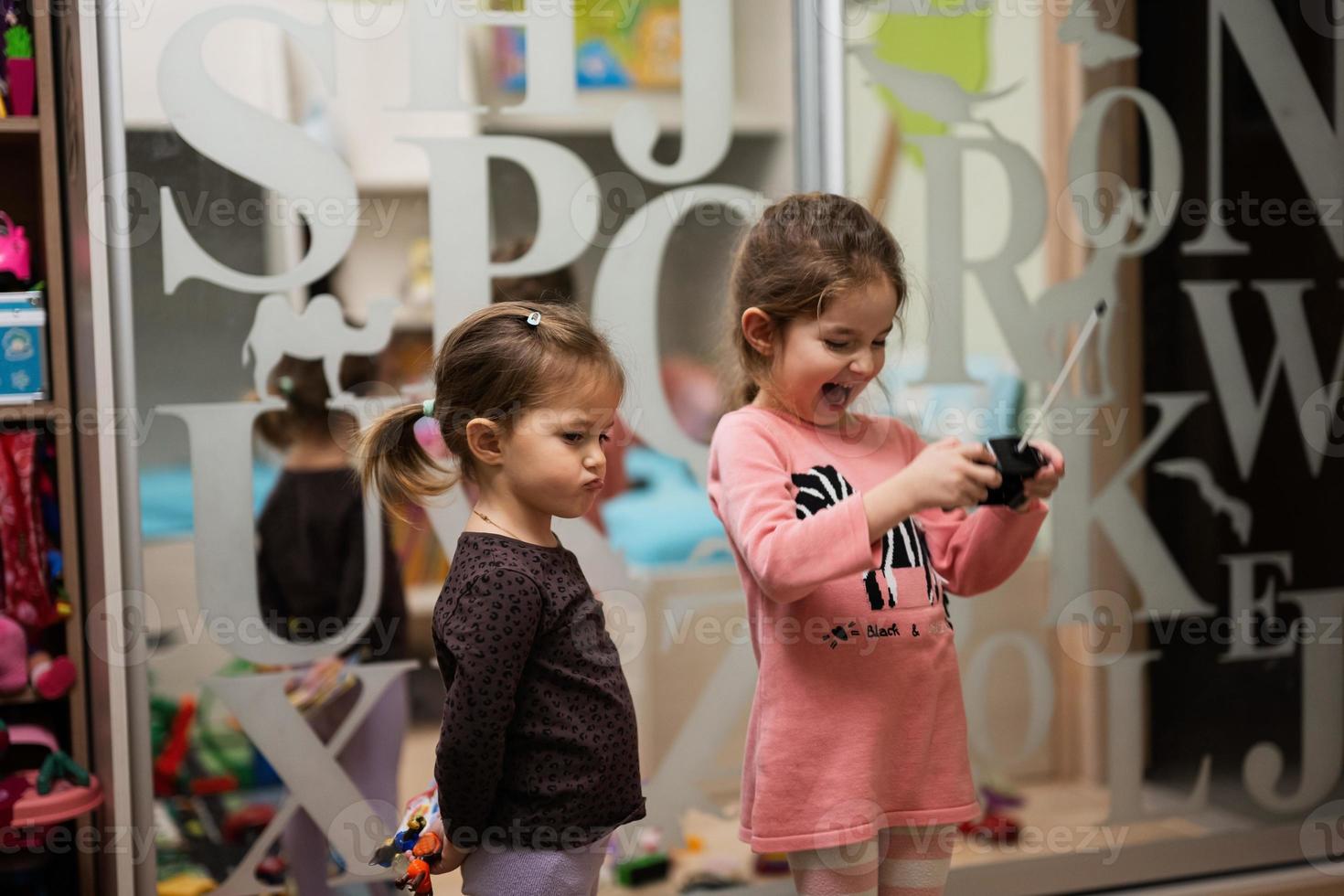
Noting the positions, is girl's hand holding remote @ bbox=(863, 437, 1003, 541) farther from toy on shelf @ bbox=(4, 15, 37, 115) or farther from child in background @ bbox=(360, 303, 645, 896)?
toy on shelf @ bbox=(4, 15, 37, 115)

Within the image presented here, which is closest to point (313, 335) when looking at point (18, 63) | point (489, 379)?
point (18, 63)

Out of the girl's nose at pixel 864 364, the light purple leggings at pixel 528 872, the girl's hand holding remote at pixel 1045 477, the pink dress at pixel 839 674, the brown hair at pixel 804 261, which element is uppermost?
the brown hair at pixel 804 261

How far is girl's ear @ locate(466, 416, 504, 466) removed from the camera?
1.21 meters

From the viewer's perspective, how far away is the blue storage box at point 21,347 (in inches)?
66.7

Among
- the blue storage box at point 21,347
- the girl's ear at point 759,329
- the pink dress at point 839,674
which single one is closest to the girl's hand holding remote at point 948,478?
the pink dress at point 839,674

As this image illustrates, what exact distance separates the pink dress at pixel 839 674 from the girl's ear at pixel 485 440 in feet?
0.80

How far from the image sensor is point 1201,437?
2.18m

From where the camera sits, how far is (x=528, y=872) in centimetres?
117

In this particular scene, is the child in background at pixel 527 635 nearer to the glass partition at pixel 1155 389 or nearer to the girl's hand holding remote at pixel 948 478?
the girl's hand holding remote at pixel 948 478

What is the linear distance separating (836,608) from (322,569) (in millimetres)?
863

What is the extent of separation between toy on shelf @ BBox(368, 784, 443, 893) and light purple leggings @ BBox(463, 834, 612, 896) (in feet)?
0.15

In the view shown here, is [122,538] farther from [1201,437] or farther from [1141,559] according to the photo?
[1201,437]

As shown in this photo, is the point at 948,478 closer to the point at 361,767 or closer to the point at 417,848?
the point at 417,848

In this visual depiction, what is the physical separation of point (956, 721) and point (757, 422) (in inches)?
15.6
